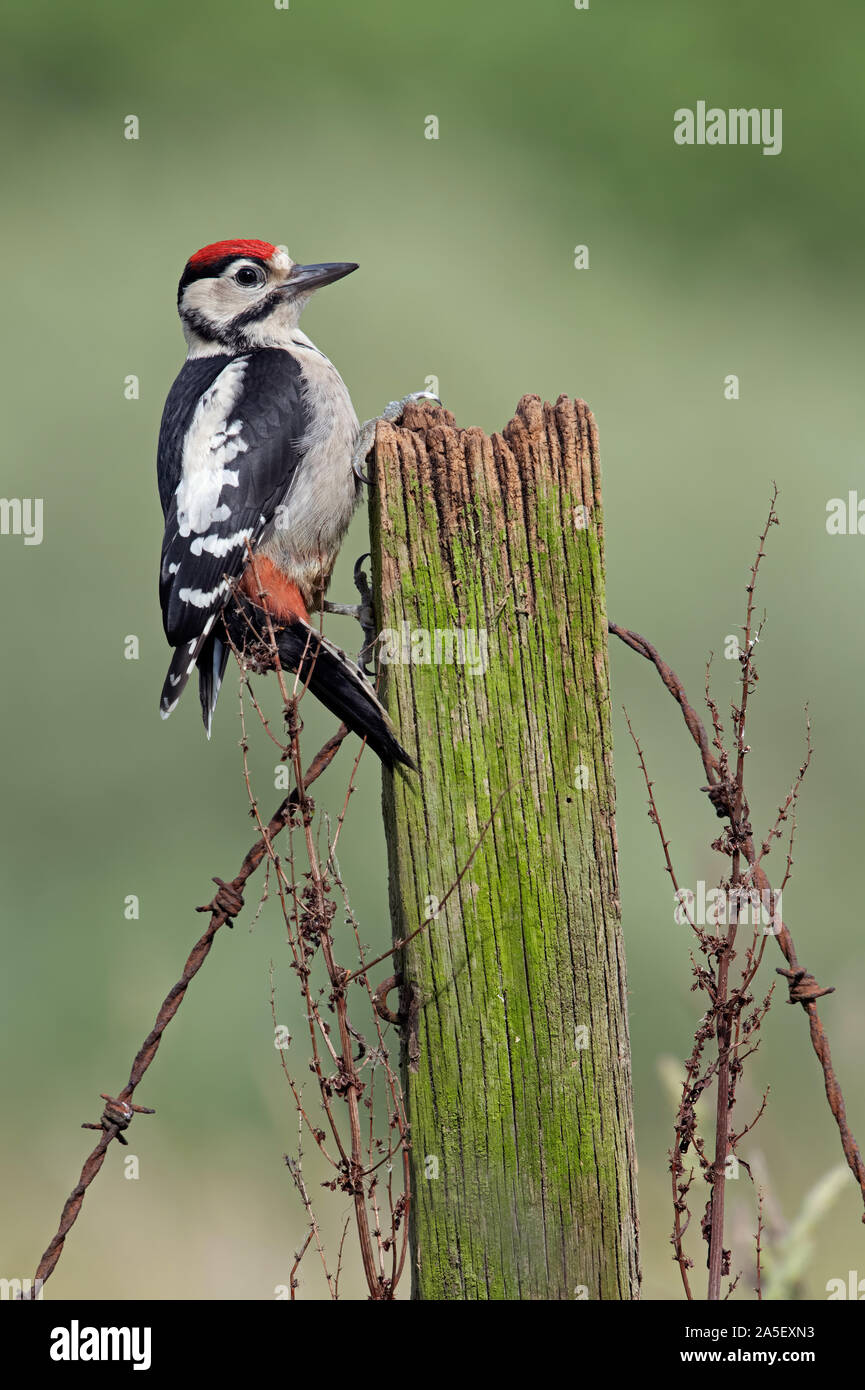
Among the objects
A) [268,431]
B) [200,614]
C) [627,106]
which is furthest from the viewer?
[627,106]

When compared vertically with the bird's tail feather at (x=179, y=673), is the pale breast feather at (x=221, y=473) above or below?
above

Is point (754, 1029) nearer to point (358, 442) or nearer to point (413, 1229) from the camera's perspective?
point (413, 1229)

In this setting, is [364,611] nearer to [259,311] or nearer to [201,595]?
[201,595]

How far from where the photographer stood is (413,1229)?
7.64 ft

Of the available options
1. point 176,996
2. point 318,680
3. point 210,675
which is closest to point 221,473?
point 210,675

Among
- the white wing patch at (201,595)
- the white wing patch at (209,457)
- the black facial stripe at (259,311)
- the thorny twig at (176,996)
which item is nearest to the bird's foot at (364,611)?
the thorny twig at (176,996)

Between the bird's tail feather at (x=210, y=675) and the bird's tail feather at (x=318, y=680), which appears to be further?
the bird's tail feather at (x=210, y=675)

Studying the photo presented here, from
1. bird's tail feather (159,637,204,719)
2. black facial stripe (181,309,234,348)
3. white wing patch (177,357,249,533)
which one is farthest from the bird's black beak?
bird's tail feather (159,637,204,719)

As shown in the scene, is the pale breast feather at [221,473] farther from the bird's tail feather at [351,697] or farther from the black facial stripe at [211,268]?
the bird's tail feather at [351,697]

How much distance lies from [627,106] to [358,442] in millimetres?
8453

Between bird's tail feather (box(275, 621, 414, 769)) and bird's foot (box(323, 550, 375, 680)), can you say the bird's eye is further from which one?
bird's tail feather (box(275, 621, 414, 769))

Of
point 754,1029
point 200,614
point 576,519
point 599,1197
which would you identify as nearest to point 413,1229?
point 599,1197

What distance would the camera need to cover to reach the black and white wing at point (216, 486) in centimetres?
349

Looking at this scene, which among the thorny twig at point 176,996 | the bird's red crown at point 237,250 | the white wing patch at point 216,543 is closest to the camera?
the thorny twig at point 176,996
